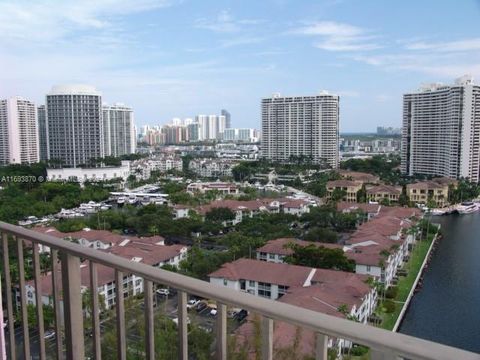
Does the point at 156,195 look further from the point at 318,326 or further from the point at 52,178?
the point at 318,326

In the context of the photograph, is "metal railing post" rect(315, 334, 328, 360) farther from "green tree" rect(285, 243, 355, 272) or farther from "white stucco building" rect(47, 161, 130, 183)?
"white stucco building" rect(47, 161, 130, 183)

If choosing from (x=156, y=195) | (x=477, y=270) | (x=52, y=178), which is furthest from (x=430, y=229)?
(x=52, y=178)

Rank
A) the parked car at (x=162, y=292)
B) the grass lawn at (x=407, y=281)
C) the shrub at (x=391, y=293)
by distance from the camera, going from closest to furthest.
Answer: the parked car at (x=162, y=292)
the grass lawn at (x=407, y=281)
the shrub at (x=391, y=293)

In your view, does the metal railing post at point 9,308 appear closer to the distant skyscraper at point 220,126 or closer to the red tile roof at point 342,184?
the red tile roof at point 342,184

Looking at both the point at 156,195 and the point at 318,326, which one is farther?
the point at 156,195

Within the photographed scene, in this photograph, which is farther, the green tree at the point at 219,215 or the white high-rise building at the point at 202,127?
the white high-rise building at the point at 202,127

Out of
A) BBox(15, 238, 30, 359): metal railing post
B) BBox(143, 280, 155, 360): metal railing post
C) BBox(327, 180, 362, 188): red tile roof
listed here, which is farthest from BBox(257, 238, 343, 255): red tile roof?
BBox(327, 180, 362, 188): red tile roof

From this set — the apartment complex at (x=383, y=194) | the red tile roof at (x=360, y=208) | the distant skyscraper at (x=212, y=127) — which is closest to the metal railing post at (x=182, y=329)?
the red tile roof at (x=360, y=208)
